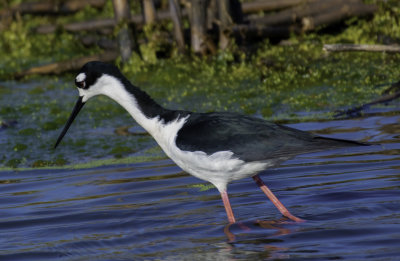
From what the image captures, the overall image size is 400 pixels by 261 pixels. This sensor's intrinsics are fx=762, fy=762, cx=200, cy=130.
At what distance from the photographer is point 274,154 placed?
20.1ft

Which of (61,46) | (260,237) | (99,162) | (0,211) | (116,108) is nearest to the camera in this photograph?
(260,237)

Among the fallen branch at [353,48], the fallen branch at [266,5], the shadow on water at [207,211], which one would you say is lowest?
the shadow on water at [207,211]

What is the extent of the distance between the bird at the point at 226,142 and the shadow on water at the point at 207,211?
37 cm

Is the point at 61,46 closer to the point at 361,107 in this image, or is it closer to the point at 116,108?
the point at 116,108

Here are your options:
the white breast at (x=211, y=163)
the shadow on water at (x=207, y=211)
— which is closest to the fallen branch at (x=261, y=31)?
the shadow on water at (x=207, y=211)

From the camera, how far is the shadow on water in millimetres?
5824

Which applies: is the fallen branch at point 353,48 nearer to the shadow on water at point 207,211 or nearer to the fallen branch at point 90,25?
the shadow on water at point 207,211

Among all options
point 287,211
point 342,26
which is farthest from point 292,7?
point 287,211

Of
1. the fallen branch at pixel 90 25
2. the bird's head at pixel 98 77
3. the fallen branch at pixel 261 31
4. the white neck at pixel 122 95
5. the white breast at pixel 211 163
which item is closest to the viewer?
the white breast at pixel 211 163

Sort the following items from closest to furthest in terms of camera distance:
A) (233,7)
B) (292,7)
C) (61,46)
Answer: (233,7), (292,7), (61,46)

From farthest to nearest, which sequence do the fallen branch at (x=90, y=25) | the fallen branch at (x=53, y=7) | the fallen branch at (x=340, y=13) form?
1. the fallen branch at (x=53, y=7)
2. the fallen branch at (x=90, y=25)
3. the fallen branch at (x=340, y=13)

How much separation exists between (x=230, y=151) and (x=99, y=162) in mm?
3056

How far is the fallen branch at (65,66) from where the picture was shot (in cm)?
1252

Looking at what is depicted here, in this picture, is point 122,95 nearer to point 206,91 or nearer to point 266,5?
point 206,91
